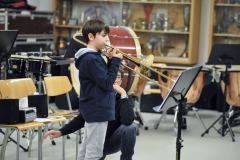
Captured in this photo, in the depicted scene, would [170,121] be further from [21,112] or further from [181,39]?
[21,112]

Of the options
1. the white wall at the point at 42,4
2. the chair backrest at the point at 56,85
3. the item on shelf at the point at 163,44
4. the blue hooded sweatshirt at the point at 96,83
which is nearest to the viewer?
the blue hooded sweatshirt at the point at 96,83

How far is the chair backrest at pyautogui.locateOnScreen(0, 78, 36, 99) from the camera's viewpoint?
462 centimetres

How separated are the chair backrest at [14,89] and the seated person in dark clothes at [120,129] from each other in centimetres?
85

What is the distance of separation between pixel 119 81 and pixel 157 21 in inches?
174

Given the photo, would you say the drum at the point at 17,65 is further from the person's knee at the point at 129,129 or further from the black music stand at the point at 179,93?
the black music stand at the point at 179,93

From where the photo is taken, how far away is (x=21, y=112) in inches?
170

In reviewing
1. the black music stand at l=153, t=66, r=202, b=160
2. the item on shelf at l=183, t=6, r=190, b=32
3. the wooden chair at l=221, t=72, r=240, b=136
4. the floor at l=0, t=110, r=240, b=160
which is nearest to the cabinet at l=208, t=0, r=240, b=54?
the item on shelf at l=183, t=6, r=190, b=32

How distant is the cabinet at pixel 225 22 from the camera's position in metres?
8.05

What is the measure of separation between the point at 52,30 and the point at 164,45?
6.29 ft

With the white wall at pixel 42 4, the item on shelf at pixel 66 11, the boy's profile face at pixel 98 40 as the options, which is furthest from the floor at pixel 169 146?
the white wall at pixel 42 4

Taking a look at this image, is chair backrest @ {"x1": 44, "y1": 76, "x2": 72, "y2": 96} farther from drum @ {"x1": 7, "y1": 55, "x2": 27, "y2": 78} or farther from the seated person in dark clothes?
the seated person in dark clothes

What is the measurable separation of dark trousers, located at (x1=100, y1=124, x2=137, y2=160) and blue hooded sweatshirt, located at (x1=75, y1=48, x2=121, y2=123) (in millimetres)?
387

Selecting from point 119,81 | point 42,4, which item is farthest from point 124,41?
point 42,4

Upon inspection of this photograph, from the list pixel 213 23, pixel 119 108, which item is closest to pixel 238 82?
pixel 213 23
